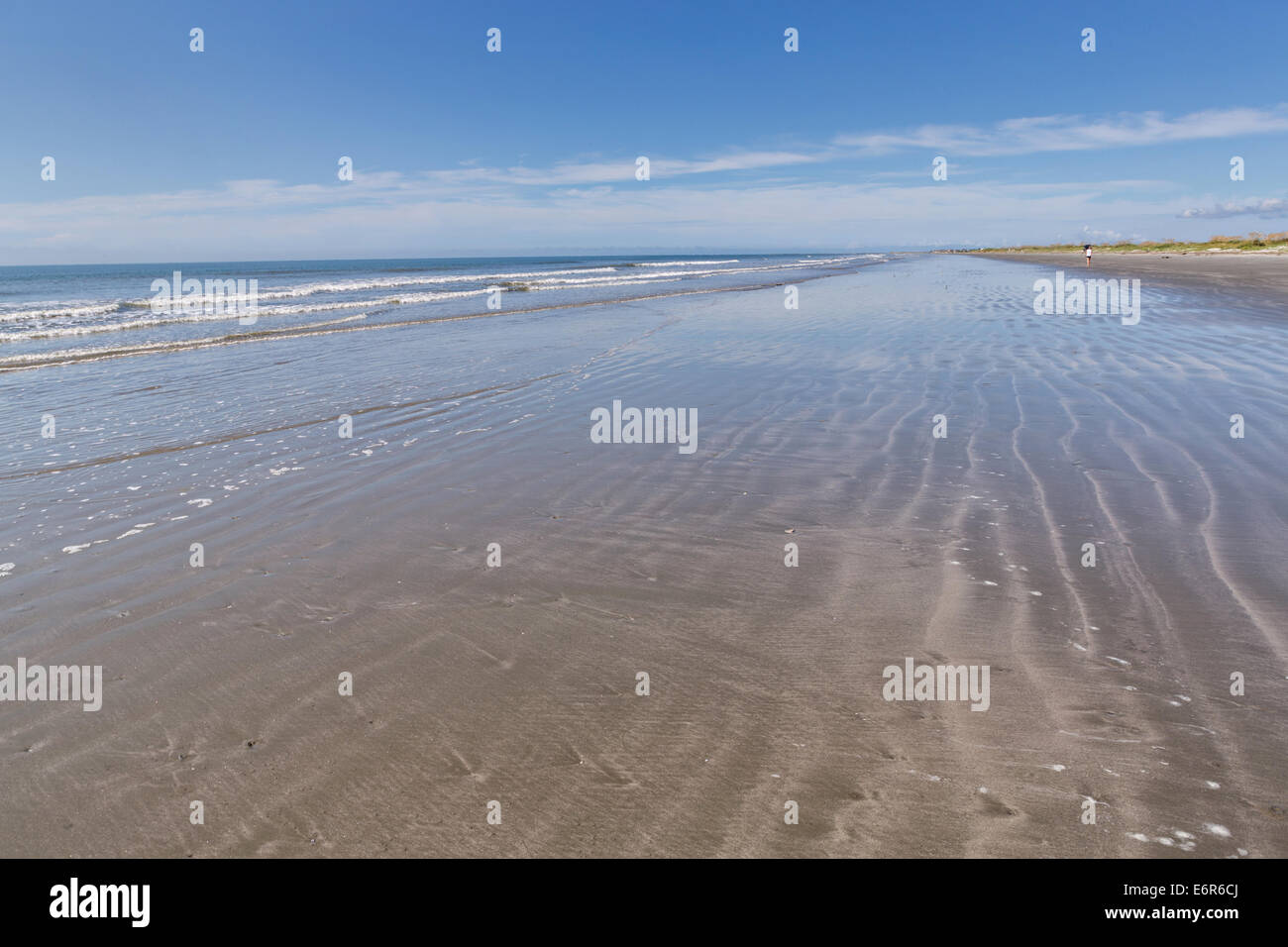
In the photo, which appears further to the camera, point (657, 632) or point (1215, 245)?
point (1215, 245)

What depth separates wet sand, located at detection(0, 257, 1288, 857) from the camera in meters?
2.72

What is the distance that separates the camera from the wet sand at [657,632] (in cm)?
272

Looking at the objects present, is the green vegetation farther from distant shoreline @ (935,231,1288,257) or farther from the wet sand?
the wet sand

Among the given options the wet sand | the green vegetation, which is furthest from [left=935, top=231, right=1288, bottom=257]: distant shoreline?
the wet sand

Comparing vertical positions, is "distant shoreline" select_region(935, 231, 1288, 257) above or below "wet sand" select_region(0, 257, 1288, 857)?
above

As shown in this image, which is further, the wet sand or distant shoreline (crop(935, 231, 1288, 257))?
distant shoreline (crop(935, 231, 1288, 257))

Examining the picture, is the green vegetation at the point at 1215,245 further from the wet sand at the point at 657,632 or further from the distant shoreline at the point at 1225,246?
the wet sand at the point at 657,632

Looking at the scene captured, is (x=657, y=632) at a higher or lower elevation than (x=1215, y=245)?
lower

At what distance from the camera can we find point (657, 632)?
4.07 m

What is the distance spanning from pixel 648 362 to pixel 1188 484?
932 centimetres

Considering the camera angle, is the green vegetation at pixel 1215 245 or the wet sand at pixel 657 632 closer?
the wet sand at pixel 657 632

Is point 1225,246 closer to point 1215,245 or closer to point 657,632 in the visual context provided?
point 1215,245

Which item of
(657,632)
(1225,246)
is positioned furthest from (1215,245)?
(657,632)

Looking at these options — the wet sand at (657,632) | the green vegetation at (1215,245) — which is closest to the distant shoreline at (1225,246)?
the green vegetation at (1215,245)
